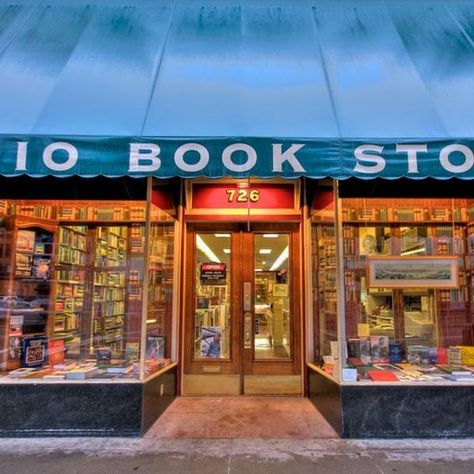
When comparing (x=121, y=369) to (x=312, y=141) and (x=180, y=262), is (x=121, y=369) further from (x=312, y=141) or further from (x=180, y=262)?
(x=312, y=141)

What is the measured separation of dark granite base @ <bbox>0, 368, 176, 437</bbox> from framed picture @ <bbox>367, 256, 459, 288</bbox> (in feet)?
10.3

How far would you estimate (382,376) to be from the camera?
472 centimetres

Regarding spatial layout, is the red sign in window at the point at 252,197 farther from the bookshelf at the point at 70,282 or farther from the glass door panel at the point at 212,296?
the bookshelf at the point at 70,282

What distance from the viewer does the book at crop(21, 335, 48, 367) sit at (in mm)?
5219

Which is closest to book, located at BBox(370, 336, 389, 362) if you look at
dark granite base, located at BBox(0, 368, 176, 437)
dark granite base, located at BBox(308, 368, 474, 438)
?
dark granite base, located at BBox(308, 368, 474, 438)

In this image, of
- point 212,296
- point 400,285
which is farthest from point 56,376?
point 400,285

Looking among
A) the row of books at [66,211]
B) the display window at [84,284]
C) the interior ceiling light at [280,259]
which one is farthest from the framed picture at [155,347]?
the interior ceiling light at [280,259]

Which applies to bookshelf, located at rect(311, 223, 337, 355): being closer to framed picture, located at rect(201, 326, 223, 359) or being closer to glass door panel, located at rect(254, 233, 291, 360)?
glass door panel, located at rect(254, 233, 291, 360)

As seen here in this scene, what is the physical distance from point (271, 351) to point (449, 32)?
4.89 metres

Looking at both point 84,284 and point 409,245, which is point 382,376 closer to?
point 409,245

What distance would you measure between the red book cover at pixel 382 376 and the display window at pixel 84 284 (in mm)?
2541

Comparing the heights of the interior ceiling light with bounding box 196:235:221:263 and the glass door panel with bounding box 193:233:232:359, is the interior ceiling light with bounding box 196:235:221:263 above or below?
above

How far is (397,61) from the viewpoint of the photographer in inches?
190

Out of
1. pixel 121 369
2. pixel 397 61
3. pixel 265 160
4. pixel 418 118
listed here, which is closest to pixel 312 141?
pixel 265 160
